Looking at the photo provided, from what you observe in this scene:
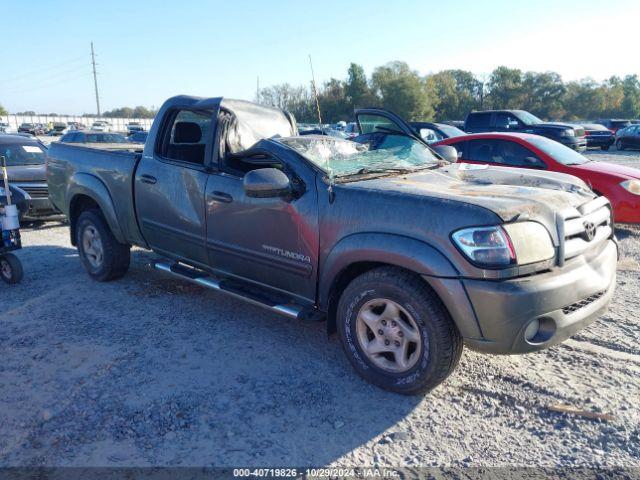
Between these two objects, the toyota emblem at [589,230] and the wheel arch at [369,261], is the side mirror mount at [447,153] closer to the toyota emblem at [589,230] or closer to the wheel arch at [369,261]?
the toyota emblem at [589,230]

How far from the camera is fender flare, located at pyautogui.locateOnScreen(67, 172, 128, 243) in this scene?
5312mm

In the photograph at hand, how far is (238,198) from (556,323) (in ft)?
7.95

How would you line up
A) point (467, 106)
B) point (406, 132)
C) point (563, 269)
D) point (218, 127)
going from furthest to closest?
point (467, 106), point (406, 132), point (218, 127), point (563, 269)

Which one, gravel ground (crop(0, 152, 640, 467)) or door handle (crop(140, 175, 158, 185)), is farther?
door handle (crop(140, 175, 158, 185))

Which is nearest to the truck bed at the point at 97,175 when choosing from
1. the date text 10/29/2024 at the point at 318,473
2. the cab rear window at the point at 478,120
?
the date text 10/29/2024 at the point at 318,473

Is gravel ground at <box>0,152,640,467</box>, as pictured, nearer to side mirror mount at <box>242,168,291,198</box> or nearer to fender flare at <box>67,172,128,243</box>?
fender flare at <box>67,172,128,243</box>

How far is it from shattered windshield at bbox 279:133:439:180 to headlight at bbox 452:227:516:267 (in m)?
1.18

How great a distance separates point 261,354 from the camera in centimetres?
392

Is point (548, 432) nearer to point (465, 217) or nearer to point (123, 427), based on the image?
point (465, 217)

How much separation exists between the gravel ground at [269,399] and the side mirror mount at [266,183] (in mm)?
1269

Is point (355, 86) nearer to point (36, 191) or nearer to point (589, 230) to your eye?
point (36, 191)

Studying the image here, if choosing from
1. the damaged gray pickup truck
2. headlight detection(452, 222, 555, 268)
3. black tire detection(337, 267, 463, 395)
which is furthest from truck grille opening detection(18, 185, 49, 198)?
headlight detection(452, 222, 555, 268)

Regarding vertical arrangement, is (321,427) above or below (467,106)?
below

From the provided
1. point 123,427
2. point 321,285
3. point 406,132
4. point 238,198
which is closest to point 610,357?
point 321,285
